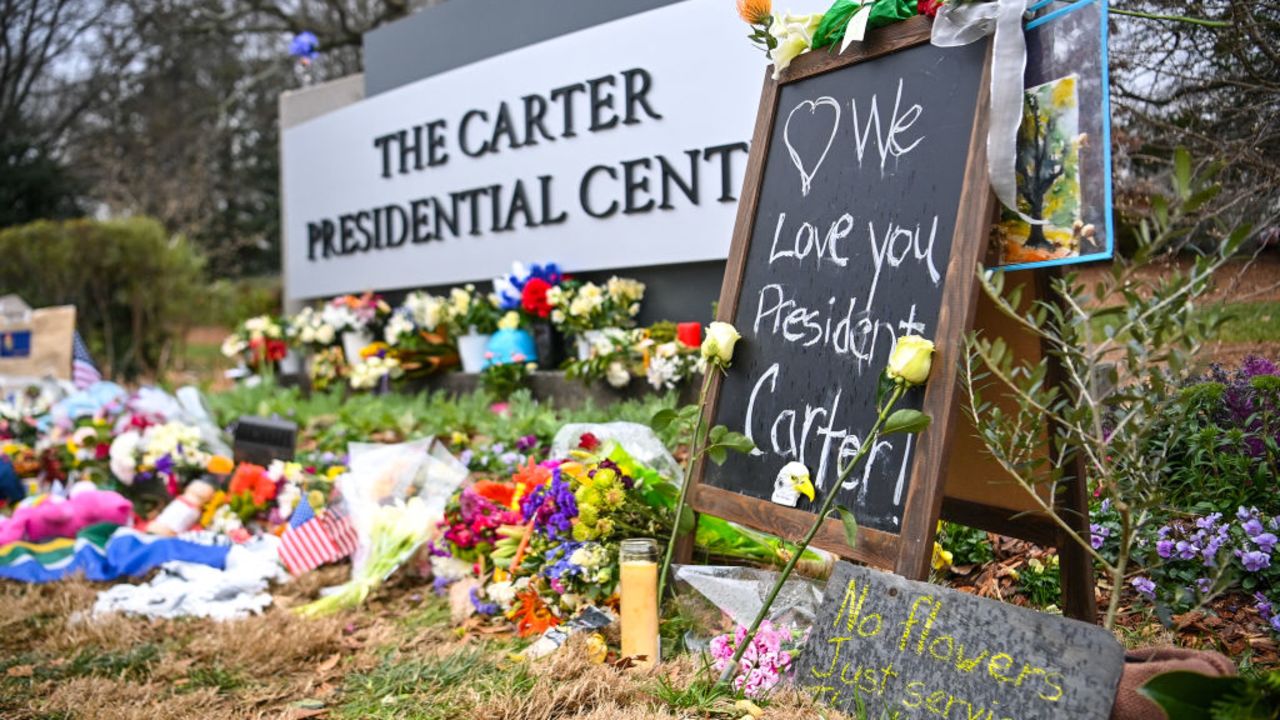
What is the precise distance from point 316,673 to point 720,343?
137 centimetres

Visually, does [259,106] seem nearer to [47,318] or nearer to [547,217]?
[47,318]

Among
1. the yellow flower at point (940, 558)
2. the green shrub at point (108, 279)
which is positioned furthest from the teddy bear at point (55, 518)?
the green shrub at point (108, 279)

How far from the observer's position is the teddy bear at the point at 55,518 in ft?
13.1

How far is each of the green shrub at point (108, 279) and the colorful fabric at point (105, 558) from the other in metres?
5.33

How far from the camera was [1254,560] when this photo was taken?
2.15 metres

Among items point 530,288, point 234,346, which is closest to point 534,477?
point 530,288

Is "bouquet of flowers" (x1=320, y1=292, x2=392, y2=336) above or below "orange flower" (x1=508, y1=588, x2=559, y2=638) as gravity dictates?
above

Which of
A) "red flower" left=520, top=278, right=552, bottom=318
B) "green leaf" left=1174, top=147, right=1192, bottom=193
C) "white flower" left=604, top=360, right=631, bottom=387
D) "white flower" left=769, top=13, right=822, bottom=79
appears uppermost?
"white flower" left=769, top=13, right=822, bottom=79

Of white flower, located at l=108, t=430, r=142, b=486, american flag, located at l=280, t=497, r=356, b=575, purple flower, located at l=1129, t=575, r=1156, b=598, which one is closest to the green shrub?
white flower, located at l=108, t=430, r=142, b=486

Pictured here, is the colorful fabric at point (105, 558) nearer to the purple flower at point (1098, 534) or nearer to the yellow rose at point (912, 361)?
the yellow rose at point (912, 361)

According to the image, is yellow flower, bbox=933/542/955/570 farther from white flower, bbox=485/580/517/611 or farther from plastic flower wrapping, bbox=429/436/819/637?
white flower, bbox=485/580/517/611

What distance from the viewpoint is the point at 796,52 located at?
2416 mm

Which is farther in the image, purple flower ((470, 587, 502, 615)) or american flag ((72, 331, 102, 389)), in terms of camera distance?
Result: american flag ((72, 331, 102, 389))

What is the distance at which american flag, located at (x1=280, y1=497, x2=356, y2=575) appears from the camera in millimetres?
3613
